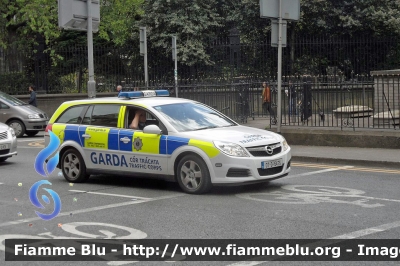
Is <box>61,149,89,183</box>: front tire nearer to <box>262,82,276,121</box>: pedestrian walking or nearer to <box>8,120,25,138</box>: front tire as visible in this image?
<box>262,82,276,121</box>: pedestrian walking

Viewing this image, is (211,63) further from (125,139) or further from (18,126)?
(125,139)

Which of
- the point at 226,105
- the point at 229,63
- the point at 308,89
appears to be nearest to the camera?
the point at 308,89

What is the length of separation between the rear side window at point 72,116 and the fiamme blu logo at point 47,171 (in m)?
0.32

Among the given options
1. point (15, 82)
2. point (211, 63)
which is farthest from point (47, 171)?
point (15, 82)

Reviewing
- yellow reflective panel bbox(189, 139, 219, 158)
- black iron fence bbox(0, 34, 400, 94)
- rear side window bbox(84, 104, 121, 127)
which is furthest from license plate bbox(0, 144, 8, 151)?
black iron fence bbox(0, 34, 400, 94)

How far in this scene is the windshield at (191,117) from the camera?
11.2 m

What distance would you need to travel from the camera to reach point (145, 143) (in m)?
11.1

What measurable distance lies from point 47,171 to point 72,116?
1492 mm

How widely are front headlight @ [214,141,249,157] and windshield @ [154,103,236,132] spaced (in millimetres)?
891

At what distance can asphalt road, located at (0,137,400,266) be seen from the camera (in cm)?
791

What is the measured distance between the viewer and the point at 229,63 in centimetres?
2702

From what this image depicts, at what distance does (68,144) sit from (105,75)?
18.4 meters

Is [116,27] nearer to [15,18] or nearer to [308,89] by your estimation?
[15,18]

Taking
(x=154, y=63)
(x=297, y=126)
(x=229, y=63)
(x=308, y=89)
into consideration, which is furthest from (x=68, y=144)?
(x=154, y=63)
